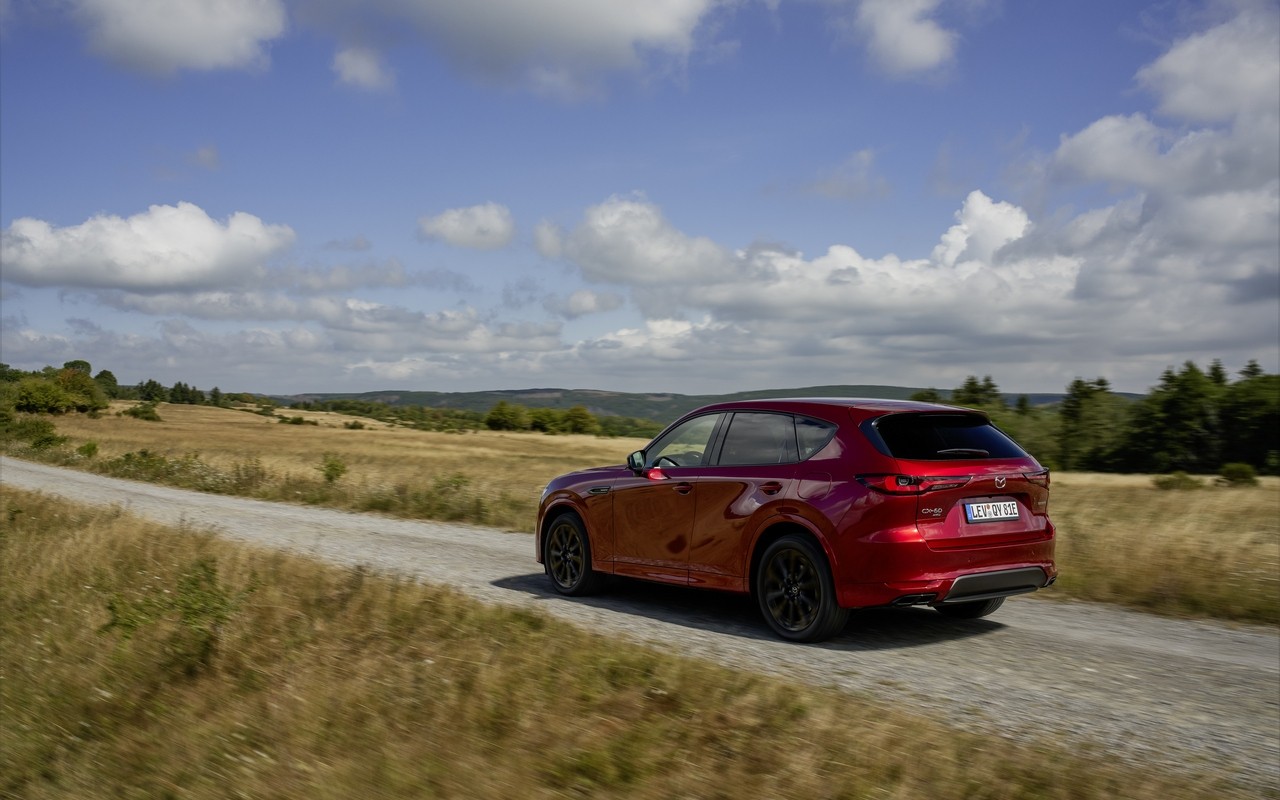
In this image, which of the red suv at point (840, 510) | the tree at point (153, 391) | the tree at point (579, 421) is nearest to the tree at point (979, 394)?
the tree at point (579, 421)

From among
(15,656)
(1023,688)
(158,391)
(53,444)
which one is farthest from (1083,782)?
(158,391)

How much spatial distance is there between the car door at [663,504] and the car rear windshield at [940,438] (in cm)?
156

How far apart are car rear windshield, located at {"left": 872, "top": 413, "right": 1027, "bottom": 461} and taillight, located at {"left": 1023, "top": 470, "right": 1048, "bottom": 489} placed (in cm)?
16

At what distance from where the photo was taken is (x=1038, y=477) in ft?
23.8

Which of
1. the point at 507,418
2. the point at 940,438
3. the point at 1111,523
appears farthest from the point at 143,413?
the point at 940,438

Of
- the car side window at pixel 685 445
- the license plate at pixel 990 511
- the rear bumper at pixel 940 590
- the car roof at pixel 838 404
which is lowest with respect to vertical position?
the rear bumper at pixel 940 590

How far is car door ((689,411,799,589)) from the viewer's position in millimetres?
7242

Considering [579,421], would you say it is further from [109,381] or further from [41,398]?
[109,381]

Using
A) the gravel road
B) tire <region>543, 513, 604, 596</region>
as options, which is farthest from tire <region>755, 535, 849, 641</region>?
tire <region>543, 513, 604, 596</region>

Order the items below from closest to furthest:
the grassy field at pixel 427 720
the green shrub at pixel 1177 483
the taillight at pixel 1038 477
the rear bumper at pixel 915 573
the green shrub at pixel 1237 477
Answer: the grassy field at pixel 427 720
the rear bumper at pixel 915 573
the taillight at pixel 1038 477
the green shrub at pixel 1177 483
the green shrub at pixel 1237 477

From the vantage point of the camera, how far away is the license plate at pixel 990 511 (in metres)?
6.79

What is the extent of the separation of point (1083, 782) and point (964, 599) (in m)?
2.78

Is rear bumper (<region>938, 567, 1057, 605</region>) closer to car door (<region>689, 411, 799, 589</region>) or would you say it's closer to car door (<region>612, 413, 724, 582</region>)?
car door (<region>689, 411, 799, 589</region>)

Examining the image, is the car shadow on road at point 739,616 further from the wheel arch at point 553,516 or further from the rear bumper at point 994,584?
the rear bumper at point 994,584
